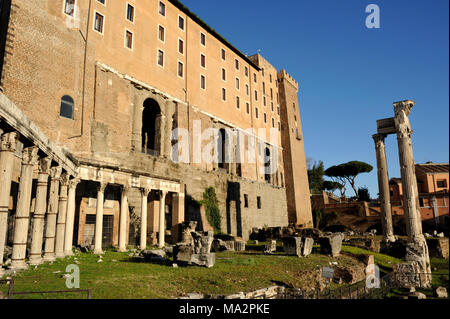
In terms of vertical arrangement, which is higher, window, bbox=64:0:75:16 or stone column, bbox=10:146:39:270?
window, bbox=64:0:75:16

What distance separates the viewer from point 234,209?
29.8 metres

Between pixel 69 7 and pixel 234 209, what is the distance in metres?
20.2

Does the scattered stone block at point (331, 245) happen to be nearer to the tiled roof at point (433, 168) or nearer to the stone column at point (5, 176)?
the stone column at point (5, 176)

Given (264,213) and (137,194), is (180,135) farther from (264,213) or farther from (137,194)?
(264,213)

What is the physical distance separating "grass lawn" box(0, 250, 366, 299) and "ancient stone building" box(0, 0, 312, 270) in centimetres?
237

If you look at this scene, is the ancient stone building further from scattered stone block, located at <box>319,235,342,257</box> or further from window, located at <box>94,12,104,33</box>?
scattered stone block, located at <box>319,235,342,257</box>

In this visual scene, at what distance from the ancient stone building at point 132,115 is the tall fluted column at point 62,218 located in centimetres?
14

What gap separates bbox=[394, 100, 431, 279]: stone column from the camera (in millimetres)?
19188

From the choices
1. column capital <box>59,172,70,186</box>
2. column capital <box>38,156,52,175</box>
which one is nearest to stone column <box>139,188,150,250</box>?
column capital <box>59,172,70,186</box>

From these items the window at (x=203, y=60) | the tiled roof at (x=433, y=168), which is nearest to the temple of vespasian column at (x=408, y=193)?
the window at (x=203, y=60)

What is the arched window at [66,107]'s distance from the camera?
1830cm

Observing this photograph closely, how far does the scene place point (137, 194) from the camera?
69.3 ft
